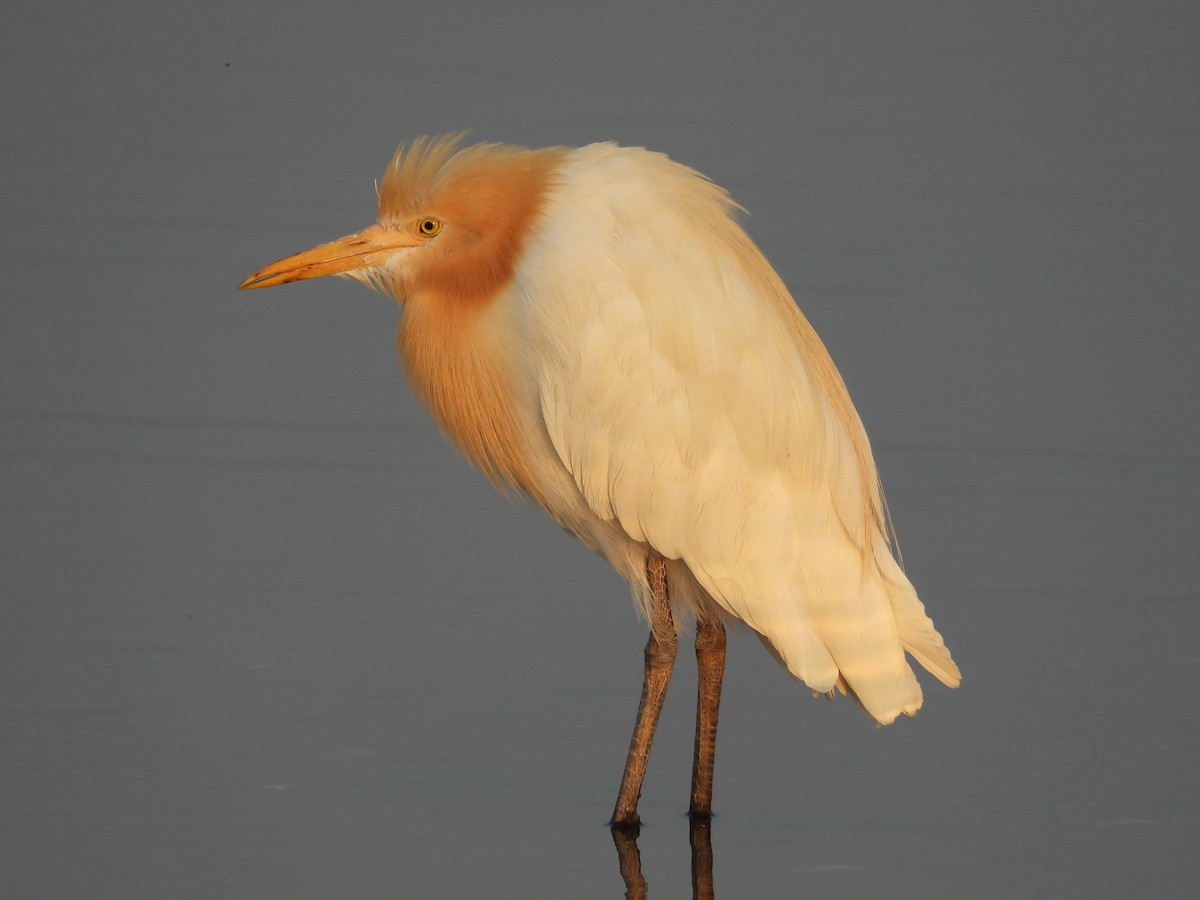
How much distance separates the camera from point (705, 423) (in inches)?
217

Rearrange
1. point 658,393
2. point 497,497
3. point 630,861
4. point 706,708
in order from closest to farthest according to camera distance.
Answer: point 630,861 → point 658,393 → point 706,708 → point 497,497

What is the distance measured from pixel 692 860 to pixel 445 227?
1.63 metres

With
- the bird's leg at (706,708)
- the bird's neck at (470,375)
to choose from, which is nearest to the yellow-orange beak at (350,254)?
the bird's neck at (470,375)

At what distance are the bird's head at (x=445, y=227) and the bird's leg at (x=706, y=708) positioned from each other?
102cm

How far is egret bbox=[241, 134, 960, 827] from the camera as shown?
17.8ft

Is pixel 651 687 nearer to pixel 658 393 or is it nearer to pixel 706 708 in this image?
pixel 706 708

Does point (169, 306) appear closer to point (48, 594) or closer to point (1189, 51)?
point (48, 594)

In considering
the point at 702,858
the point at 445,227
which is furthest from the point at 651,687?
the point at 445,227

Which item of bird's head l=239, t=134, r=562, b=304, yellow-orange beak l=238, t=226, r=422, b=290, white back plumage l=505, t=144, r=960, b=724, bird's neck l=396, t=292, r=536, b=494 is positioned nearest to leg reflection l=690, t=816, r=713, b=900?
white back plumage l=505, t=144, r=960, b=724

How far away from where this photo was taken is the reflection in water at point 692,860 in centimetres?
507

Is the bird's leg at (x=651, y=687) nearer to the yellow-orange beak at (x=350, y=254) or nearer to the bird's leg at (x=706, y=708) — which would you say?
the bird's leg at (x=706, y=708)

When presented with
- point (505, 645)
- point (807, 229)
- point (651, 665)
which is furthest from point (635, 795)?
point (807, 229)

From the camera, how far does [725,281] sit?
5.48m

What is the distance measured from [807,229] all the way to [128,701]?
485cm
